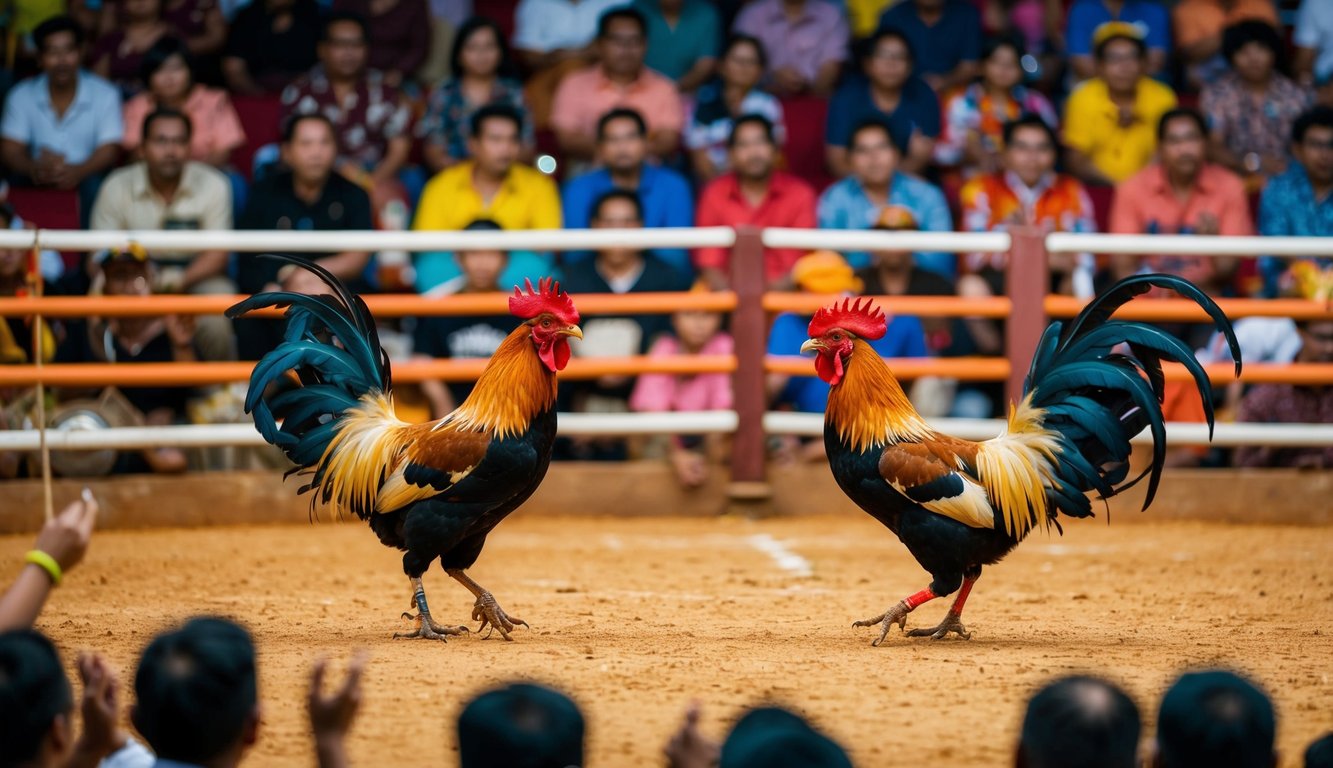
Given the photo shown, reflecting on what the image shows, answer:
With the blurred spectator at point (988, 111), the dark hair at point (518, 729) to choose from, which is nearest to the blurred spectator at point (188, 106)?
the blurred spectator at point (988, 111)

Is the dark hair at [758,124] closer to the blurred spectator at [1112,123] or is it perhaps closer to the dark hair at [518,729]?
the blurred spectator at [1112,123]

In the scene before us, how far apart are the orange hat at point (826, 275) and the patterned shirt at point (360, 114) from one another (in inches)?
108

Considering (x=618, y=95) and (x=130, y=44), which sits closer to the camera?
(x=618, y=95)

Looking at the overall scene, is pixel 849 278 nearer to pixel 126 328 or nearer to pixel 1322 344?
pixel 1322 344

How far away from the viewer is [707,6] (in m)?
11.3

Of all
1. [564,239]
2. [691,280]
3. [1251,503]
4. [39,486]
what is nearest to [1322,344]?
[1251,503]

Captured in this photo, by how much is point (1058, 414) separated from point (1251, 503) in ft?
12.2

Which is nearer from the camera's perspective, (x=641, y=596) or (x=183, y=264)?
(x=641, y=596)

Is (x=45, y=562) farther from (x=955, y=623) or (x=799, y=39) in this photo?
(x=799, y=39)

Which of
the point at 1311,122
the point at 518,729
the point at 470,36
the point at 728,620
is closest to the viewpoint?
the point at 518,729

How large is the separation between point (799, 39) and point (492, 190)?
100 inches

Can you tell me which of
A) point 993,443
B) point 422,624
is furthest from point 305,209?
point 993,443

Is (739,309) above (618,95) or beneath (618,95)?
beneath

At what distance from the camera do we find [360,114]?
10500 millimetres
